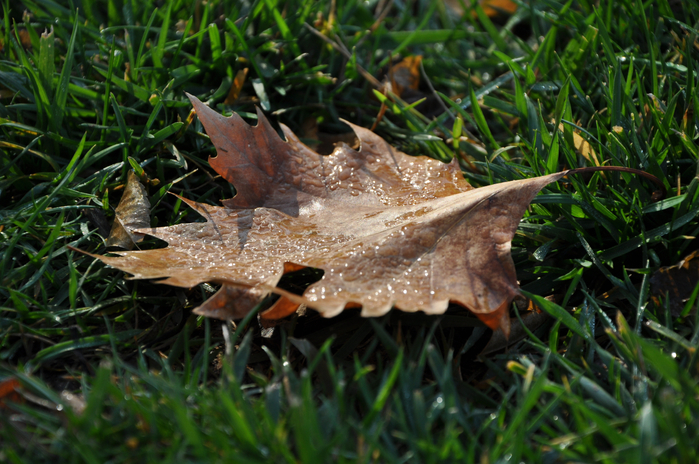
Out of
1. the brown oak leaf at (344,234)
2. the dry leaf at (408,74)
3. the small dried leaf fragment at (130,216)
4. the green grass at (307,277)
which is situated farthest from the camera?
the dry leaf at (408,74)

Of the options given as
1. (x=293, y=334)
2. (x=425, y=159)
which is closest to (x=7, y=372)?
(x=293, y=334)

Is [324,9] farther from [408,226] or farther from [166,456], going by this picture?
[166,456]

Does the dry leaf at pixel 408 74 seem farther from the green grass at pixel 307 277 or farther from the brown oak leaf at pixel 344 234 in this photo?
the brown oak leaf at pixel 344 234

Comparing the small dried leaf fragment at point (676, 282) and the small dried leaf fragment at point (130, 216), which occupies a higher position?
the small dried leaf fragment at point (130, 216)

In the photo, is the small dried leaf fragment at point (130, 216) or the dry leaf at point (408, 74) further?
the dry leaf at point (408, 74)

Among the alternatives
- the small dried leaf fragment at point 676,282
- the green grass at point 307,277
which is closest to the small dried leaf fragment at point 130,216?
the green grass at point 307,277

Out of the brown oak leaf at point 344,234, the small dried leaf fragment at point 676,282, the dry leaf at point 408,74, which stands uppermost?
the dry leaf at point 408,74

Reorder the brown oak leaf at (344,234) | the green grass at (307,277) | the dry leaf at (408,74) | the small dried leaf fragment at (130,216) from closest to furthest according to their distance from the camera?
the green grass at (307,277)
the brown oak leaf at (344,234)
the small dried leaf fragment at (130,216)
the dry leaf at (408,74)
